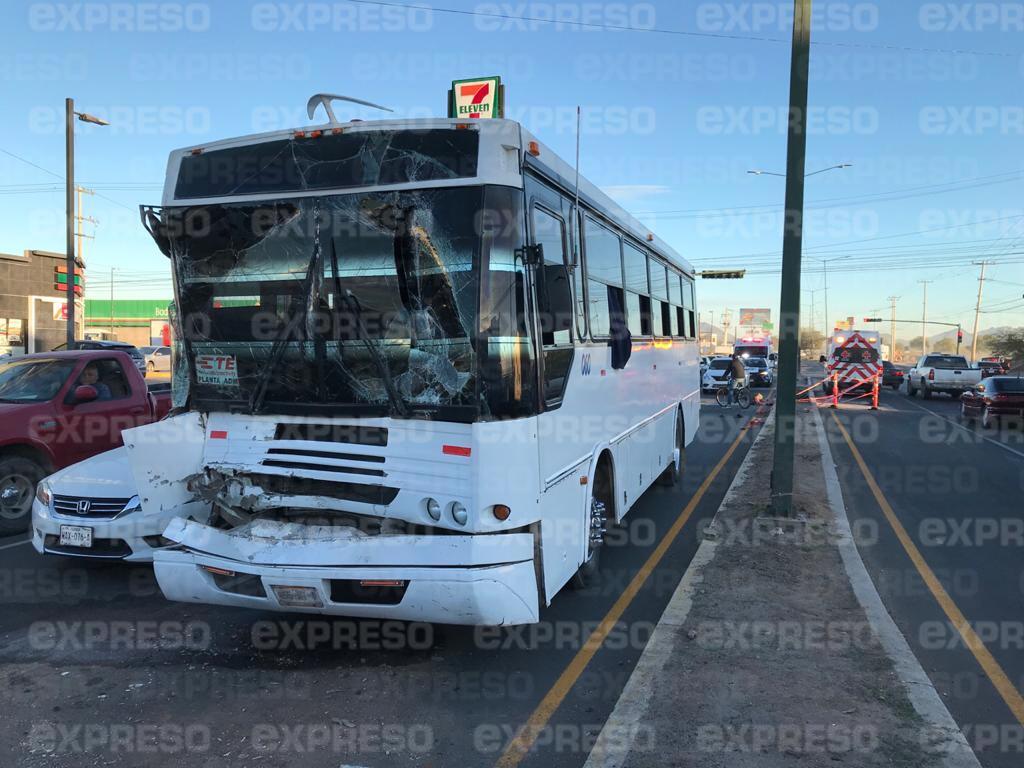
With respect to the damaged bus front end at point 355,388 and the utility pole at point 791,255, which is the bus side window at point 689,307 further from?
the damaged bus front end at point 355,388

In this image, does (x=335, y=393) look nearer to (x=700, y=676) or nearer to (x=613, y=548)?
(x=700, y=676)

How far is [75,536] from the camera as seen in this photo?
5.96m

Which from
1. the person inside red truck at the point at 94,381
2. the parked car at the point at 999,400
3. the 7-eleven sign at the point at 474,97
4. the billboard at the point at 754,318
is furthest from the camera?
the billboard at the point at 754,318

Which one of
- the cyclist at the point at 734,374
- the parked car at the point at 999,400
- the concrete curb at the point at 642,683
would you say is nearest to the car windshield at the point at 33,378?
the concrete curb at the point at 642,683

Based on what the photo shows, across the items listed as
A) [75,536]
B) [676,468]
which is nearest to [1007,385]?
[676,468]

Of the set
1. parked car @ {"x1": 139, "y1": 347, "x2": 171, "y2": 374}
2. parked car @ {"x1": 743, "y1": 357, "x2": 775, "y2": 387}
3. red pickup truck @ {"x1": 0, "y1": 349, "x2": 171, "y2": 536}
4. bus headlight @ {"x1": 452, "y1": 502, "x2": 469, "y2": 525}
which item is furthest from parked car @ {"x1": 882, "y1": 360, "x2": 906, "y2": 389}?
bus headlight @ {"x1": 452, "y1": 502, "x2": 469, "y2": 525}

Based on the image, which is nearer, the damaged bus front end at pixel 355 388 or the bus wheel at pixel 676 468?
the damaged bus front end at pixel 355 388

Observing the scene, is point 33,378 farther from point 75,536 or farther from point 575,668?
point 575,668

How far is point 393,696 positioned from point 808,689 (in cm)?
232

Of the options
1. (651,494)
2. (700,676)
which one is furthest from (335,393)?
(651,494)

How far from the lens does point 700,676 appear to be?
434 cm

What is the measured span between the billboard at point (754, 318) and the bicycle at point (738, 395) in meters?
85.7

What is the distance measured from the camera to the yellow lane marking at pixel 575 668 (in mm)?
3703

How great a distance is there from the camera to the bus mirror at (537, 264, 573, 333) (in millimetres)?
4461
